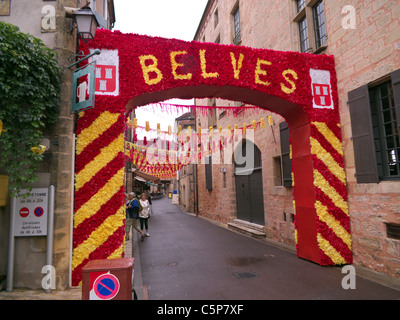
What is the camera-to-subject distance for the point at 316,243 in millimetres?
5984

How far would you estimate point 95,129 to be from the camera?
4.96 metres

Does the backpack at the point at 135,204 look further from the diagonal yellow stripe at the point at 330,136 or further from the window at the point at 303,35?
the window at the point at 303,35

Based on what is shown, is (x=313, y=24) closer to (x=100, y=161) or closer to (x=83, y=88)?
(x=83, y=88)

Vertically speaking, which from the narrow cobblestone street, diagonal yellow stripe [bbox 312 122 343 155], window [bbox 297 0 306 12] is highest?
window [bbox 297 0 306 12]

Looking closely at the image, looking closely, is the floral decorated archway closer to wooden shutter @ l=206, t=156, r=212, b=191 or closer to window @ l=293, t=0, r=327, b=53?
window @ l=293, t=0, r=327, b=53

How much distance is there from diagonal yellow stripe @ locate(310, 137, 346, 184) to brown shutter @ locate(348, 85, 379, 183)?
377mm

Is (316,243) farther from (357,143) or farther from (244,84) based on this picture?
(244,84)

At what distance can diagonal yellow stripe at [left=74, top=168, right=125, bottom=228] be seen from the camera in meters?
4.73

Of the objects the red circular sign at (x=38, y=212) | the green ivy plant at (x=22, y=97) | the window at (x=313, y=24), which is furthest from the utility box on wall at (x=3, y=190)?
the window at (x=313, y=24)

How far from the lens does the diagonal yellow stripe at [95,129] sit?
488 centimetres

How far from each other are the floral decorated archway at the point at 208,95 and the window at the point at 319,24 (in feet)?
4.02

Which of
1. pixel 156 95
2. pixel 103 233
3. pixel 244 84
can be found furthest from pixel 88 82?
pixel 244 84

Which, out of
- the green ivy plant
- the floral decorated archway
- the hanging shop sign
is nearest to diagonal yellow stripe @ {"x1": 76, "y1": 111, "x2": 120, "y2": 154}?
the floral decorated archway

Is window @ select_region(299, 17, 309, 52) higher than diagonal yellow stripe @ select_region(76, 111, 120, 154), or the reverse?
window @ select_region(299, 17, 309, 52)
